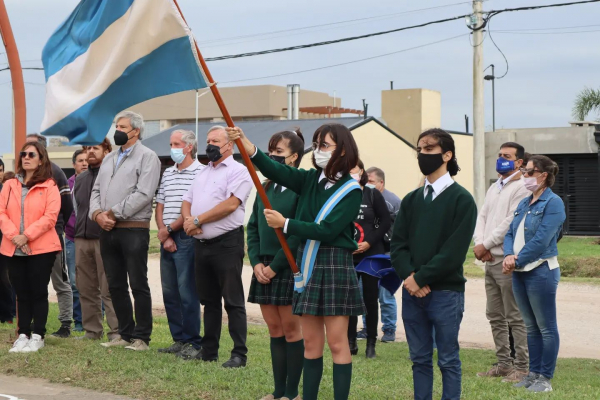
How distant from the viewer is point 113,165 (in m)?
9.48

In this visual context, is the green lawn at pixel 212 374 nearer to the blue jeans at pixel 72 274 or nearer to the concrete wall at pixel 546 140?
the blue jeans at pixel 72 274

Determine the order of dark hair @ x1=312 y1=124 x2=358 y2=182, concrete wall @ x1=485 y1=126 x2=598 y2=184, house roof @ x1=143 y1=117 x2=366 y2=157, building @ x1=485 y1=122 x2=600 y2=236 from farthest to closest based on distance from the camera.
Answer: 1. house roof @ x1=143 y1=117 x2=366 y2=157
2. concrete wall @ x1=485 y1=126 x2=598 y2=184
3. building @ x1=485 y1=122 x2=600 y2=236
4. dark hair @ x1=312 y1=124 x2=358 y2=182

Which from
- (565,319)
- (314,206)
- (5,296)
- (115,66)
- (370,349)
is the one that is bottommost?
(565,319)

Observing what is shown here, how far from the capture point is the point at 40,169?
9453 millimetres

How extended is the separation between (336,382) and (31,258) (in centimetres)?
432

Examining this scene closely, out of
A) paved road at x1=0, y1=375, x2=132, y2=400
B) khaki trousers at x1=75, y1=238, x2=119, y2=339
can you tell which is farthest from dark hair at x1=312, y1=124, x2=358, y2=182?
khaki trousers at x1=75, y1=238, x2=119, y2=339

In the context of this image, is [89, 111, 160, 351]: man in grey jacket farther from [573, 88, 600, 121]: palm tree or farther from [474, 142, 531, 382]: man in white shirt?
[573, 88, 600, 121]: palm tree

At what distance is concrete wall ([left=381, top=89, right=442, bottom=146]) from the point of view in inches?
1489

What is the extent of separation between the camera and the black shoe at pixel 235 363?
8.28 m

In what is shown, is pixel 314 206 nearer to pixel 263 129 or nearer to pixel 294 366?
pixel 294 366

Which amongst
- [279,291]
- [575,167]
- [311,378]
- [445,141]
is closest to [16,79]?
[279,291]

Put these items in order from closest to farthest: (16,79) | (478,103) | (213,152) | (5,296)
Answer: (213,152), (16,79), (5,296), (478,103)

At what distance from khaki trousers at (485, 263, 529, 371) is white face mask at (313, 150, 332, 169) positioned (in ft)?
9.89

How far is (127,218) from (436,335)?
161 inches
